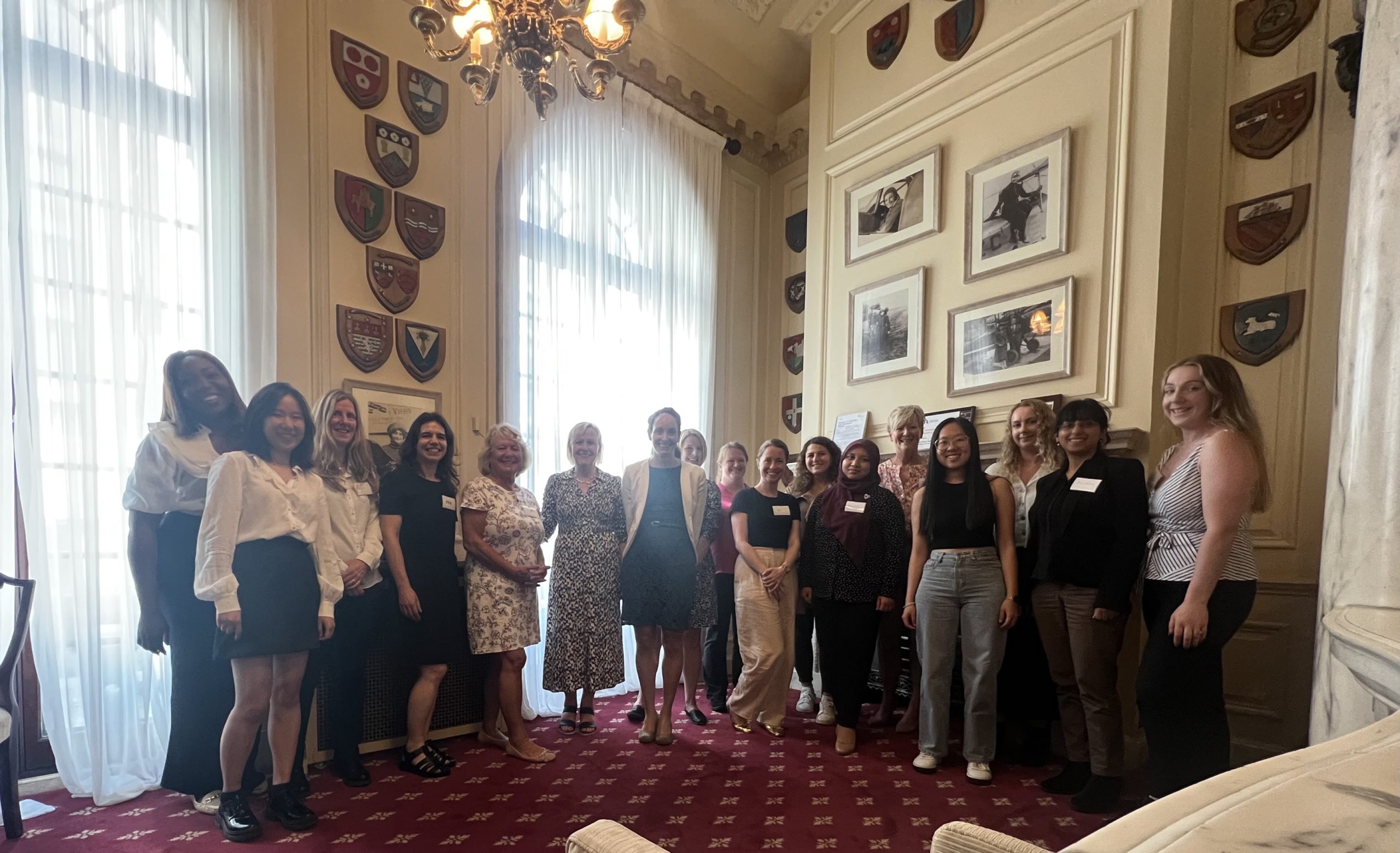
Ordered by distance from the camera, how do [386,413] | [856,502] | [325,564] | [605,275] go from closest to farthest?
[325,564] → [856,502] → [386,413] → [605,275]

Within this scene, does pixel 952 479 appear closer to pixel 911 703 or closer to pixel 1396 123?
pixel 911 703

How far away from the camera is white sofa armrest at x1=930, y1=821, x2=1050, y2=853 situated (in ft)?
2.89

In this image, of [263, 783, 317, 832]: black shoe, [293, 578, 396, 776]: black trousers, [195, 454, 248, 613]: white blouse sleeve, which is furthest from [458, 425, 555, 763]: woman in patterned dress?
[195, 454, 248, 613]: white blouse sleeve

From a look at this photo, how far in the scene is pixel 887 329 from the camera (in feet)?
13.6

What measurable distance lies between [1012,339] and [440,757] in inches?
134

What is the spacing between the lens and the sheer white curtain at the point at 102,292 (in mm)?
2328

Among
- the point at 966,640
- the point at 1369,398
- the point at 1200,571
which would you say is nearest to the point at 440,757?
the point at 966,640

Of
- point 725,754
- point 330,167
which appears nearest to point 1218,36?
point 725,754

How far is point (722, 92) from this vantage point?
5.07 metres

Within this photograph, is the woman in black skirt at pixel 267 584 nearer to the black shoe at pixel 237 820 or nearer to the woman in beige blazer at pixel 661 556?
the black shoe at pixel 237 820

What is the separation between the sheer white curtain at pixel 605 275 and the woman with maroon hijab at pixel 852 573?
150cm

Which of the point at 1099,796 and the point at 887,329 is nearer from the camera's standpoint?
the point at 1099,796

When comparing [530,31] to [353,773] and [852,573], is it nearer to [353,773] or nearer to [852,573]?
[852,573]

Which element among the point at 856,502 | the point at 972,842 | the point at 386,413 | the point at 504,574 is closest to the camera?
the point at 972,842
